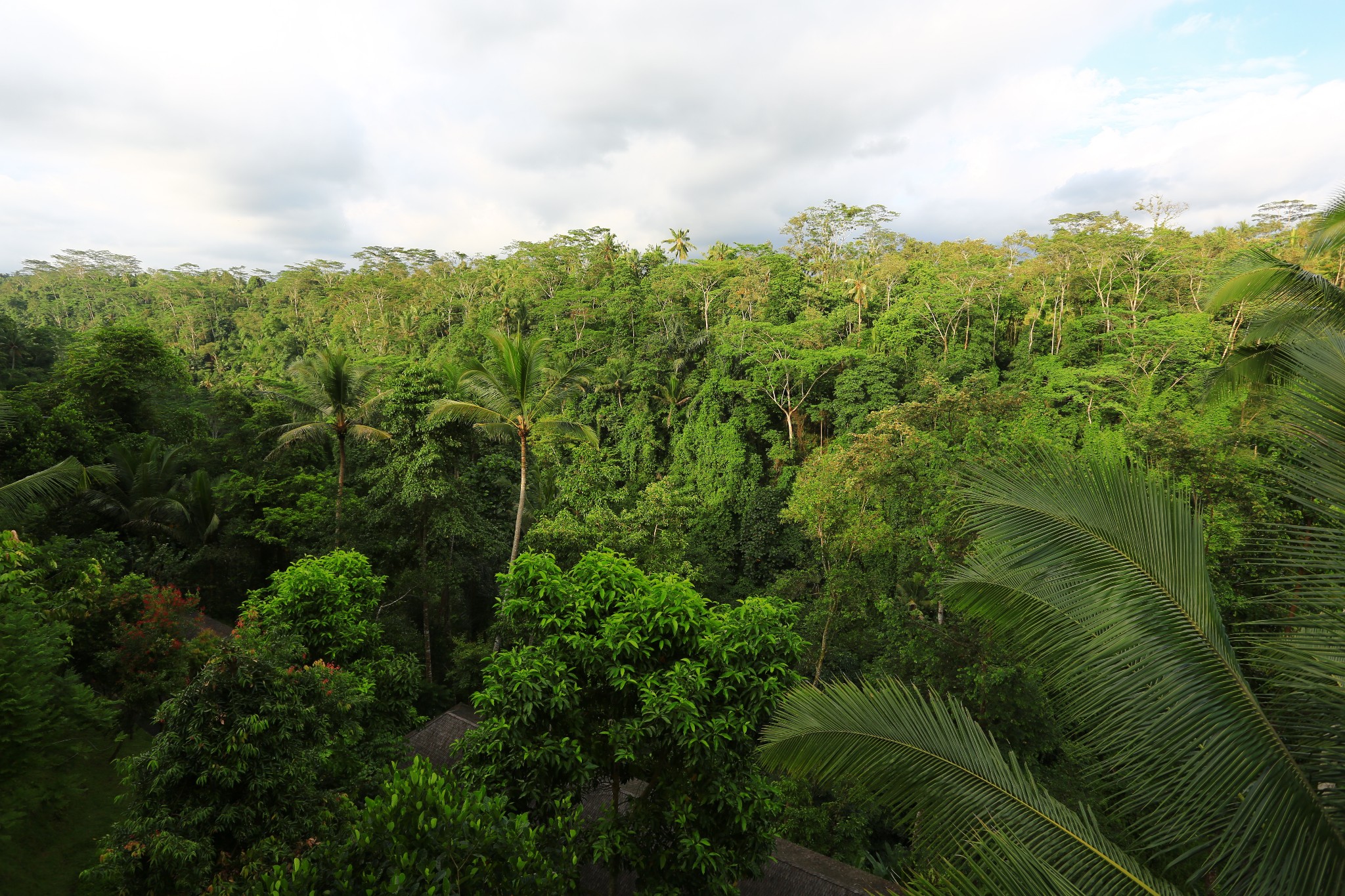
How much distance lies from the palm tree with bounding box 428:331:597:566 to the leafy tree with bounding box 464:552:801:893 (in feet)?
21.2

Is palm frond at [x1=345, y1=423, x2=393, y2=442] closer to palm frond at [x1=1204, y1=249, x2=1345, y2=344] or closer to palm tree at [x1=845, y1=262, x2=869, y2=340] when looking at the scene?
palm frond at [x1=1204, y1=249, x2=1345, y2=344]

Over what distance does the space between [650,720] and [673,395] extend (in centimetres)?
2502

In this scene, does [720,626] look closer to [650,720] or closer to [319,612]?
[650,720]

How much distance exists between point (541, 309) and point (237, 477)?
2333cm

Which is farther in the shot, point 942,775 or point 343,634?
point 343,634

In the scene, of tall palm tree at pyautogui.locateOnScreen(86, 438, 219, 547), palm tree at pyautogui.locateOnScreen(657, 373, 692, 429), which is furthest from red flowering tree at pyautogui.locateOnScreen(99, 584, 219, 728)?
palm tree at pyautogui.locateOnScreen(657, 373, 692, 429)

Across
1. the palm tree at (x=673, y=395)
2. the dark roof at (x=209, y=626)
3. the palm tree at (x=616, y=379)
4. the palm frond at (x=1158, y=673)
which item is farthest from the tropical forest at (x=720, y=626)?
the palm tree at (x=616, y=379)

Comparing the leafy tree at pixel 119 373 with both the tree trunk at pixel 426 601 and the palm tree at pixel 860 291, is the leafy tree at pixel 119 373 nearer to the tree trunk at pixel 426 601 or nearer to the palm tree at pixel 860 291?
the tree trunk at pixel 426 601

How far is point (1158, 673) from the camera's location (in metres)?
2.42

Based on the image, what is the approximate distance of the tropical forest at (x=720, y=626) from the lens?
8.17 ft

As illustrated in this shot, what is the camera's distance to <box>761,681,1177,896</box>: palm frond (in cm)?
251

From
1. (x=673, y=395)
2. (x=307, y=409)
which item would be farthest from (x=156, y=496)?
(x=673, y=395)

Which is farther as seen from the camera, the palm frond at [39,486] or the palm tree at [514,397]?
the palm tree at [514,397]

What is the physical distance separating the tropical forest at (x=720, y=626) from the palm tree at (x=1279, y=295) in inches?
2.2
